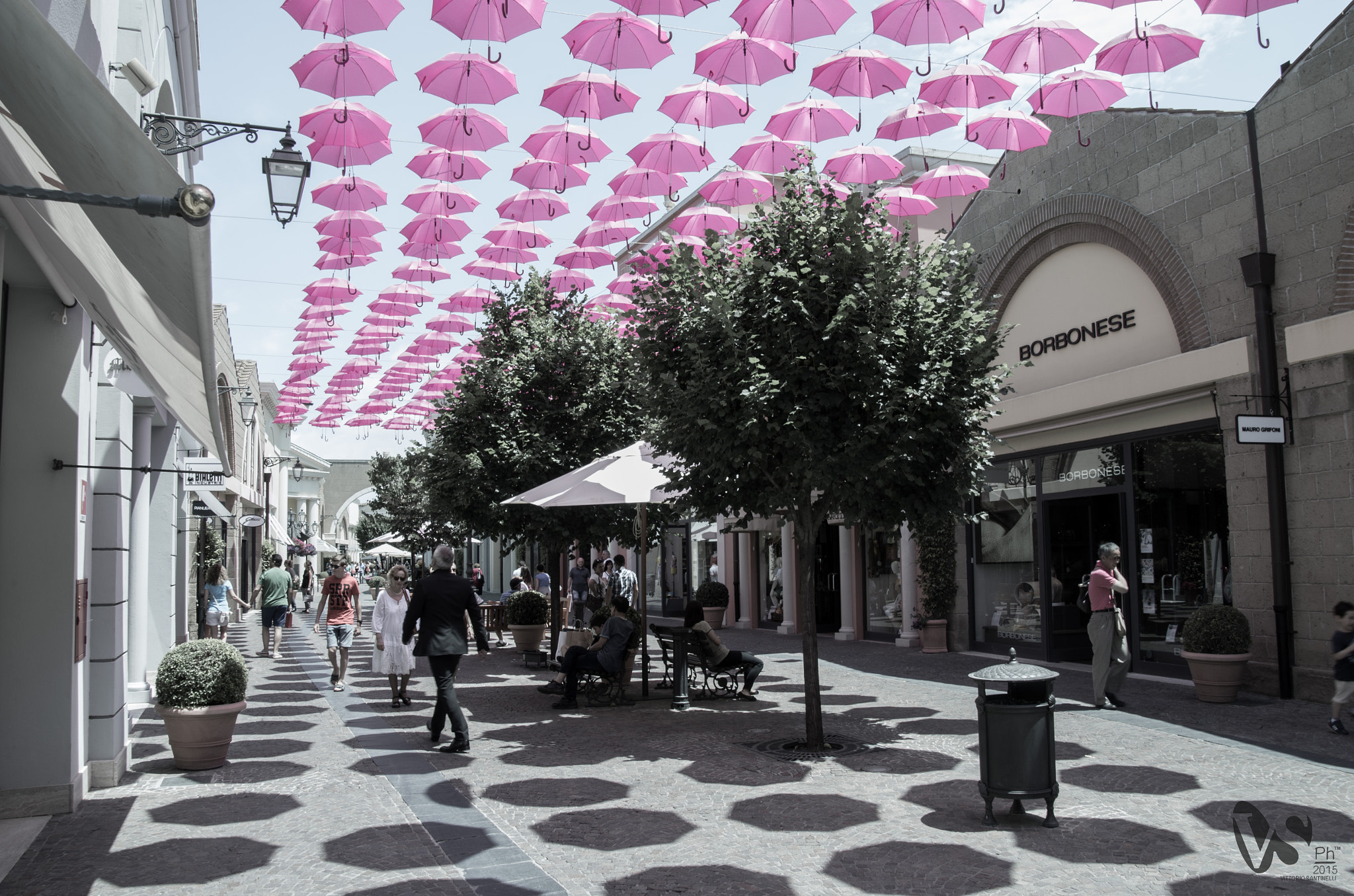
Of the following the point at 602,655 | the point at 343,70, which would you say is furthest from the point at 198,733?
the point at 343,70

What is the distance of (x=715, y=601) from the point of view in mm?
26688

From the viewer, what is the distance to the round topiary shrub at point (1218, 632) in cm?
1135

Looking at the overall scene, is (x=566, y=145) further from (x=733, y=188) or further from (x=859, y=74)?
(x=859, y=74)

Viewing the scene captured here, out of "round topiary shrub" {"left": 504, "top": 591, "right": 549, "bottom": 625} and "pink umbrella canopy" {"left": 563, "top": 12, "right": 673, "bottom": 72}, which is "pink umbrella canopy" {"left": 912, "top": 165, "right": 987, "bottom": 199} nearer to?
"pink umbrella canopy" {"left": 563, "top": 12, "right": 673, "bottom": 72}

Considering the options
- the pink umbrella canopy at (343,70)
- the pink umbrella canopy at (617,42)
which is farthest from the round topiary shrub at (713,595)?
the pink umbrella canopy at (343,70)

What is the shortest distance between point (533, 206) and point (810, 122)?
13.7ft

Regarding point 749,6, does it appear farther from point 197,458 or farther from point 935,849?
point 197,458

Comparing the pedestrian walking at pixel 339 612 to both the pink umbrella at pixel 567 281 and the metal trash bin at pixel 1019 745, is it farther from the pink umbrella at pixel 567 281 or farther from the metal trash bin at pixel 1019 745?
the metal trash bin at pixel 1019 745

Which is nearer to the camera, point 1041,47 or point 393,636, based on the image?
point 1041,47

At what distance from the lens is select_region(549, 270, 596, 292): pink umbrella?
61.0 feet

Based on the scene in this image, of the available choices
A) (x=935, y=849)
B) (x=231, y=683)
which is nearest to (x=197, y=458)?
(x=231, y=683)

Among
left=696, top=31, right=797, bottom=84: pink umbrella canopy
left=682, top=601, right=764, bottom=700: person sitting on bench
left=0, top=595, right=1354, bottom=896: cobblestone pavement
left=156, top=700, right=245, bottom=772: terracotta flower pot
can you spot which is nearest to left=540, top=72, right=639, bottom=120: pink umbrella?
left=696, top=31, right=797, bottom=84: pink umbrella canopy

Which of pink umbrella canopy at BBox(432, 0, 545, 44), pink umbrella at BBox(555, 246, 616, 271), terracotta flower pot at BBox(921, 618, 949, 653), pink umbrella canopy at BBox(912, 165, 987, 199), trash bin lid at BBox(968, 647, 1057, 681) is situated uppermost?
pink umbrella canopy at BBox(432, 0, 545, 44)

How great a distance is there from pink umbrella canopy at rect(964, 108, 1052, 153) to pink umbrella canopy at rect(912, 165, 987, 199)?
1.26 meters
